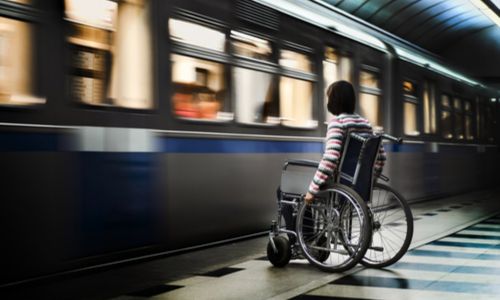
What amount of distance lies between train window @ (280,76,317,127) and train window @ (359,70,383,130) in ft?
6.48

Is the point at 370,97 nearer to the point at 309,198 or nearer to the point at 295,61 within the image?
the point at 295,61

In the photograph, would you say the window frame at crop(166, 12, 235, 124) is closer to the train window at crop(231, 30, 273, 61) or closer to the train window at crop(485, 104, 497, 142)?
the train window at crop(231, 30, 273, 61)

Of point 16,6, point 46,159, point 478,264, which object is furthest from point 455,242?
point 16,6

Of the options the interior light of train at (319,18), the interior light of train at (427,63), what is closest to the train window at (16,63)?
the interior light of train at (319,18)

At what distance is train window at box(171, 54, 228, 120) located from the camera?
268 inches

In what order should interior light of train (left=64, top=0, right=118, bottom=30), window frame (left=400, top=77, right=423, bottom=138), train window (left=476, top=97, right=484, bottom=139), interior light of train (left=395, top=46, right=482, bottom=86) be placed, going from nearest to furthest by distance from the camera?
interior light of train (left=64, top=0, right=118, bottom=30) < interior light of train (left=395, top=46, right=482, bottom=86) < window frame (left=400, top=77, right=423, bottom=138) < train window (left=476, top=97, right=484, bottom=139)

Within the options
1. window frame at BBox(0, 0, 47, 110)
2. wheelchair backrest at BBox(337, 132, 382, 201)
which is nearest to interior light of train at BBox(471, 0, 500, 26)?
wheelchair backrest at BBox(337, 132, 382, 201)

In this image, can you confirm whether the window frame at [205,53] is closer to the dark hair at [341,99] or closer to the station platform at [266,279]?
the station platform at [266,279]

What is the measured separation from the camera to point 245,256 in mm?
6906

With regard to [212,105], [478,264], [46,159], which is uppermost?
[212,105]

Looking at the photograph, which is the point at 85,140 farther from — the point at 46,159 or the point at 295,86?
the point at 295,86

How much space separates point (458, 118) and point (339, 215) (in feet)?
39.0

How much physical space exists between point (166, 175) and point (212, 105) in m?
1.02

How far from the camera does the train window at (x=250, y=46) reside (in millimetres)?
7684
